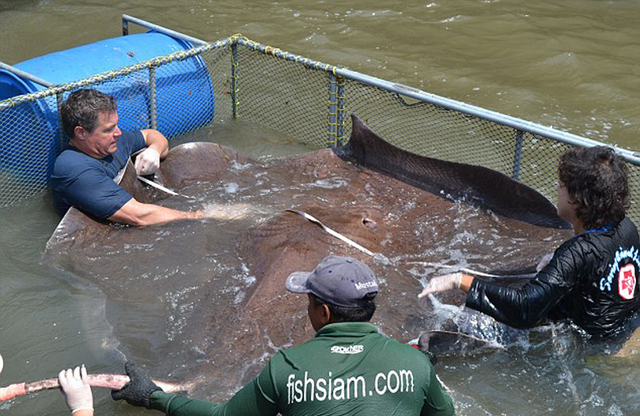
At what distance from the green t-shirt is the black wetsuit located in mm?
1474

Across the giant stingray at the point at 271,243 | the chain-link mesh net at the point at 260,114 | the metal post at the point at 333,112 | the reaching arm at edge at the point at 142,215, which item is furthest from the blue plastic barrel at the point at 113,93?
the metal post at the point at 333,112

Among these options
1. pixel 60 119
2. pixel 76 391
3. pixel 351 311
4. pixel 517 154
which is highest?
pixel 351 311

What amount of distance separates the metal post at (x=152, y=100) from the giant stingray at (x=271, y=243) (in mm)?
763

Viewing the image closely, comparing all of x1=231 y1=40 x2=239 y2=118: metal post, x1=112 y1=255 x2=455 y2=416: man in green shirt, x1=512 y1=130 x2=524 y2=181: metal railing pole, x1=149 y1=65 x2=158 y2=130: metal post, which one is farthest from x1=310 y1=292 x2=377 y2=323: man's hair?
x1=231 y1=40 x2=239 y2=118: metal post

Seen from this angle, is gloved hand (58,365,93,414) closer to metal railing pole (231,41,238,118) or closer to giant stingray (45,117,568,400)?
giant stingray (45,117,568,400)

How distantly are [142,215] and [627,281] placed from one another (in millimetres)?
3567

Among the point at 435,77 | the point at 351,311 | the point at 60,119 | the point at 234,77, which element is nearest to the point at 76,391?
the point at 351,311

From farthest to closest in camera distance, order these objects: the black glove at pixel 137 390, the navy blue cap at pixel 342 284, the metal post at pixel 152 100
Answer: the metal post at pixel 152 100, the black glove at pixel 137 390, the navy blue cap at pixel 342 284

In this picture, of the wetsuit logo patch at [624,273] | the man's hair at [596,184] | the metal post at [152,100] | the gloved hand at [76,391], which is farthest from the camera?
the metal post at [152,100]

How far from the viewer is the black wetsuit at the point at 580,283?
4504mm

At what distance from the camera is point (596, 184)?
4.45m

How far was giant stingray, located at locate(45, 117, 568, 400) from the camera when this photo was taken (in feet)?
15.8

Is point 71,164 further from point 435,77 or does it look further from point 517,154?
point 435,77

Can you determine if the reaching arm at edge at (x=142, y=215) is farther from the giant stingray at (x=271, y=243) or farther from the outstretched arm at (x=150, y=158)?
the outstretched arm at (x=150, y=158)
